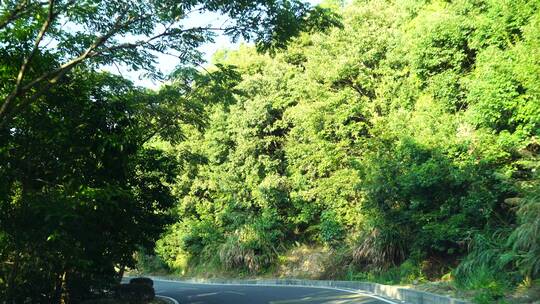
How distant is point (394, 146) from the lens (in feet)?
74.5

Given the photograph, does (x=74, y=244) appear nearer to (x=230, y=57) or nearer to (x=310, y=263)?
(x=310, y=263)

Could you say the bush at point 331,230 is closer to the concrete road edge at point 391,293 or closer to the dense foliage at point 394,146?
the dense foliage at point 394,146

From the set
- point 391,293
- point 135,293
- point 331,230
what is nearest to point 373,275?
point 331,230

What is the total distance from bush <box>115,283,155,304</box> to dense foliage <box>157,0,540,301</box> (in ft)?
10.8

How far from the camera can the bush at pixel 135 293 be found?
1752cm

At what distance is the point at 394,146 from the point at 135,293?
12169 mm

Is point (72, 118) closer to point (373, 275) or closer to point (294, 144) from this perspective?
point (373, 275)

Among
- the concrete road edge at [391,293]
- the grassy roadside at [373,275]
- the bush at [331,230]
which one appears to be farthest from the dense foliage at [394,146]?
the concrete road edge at [391,293]

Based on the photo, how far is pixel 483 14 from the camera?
18781 millimetres

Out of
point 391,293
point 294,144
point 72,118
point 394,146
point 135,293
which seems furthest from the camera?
point 294,144

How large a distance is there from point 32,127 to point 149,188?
20.8 ft

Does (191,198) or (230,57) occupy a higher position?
(230,57)

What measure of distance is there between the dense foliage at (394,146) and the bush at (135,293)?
3.29m

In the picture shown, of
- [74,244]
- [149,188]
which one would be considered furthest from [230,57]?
[74,244]
